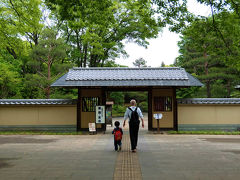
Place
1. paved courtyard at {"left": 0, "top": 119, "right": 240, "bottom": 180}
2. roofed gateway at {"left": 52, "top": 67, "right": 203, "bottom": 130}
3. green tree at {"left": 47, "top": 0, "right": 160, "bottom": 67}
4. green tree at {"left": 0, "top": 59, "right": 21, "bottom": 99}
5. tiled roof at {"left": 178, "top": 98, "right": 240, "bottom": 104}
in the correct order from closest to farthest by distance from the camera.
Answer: paved courtyard at {"left": 0, "top": 119, "right": 240, "bottom": 180} → roofed gateway at {"left": 52, "top": 67, "right": 203, "bottom": 130} → tiled roof at {"left": 178, "top": 98, "right": 240, "bottom": 104} → green tree at {"left": 0, "top": 59, "right": 21, "bottom": 99} → green tree at {"left": 47, "top": 0, "right": 160, "bottom": 67}

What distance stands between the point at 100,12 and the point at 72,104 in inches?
258

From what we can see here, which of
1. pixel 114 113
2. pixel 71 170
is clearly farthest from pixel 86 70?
pixel 114 113

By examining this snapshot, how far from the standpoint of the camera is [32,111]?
1361 centimetres

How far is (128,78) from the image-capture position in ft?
41.4

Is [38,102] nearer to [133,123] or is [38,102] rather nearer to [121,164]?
[133,123]

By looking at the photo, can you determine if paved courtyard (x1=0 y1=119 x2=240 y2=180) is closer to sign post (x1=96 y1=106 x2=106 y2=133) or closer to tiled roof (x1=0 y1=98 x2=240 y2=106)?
sign post (x1=96 y1=106 x2=106 y2=133)

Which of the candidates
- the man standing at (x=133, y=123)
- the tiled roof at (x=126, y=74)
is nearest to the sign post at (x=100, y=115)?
the tiled roof at (x=126, y=74)

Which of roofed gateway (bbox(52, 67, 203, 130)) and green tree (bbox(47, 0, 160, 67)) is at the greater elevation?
green tree (bbox(47, 0, 160, 67))

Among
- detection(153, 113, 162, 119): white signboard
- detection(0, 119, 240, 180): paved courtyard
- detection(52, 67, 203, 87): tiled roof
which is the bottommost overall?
detection(0, 119, 240, 180): paved courtyard

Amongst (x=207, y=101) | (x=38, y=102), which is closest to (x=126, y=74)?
(x=207, y=101)

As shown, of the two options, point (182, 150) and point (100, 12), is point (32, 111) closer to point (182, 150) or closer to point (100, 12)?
point (100, 12)

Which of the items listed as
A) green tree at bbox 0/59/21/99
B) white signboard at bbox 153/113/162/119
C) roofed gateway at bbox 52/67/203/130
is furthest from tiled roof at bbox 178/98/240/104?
green tree at bbox 0/59/21/99

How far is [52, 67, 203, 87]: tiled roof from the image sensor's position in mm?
12367

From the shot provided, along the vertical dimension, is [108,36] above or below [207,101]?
above
